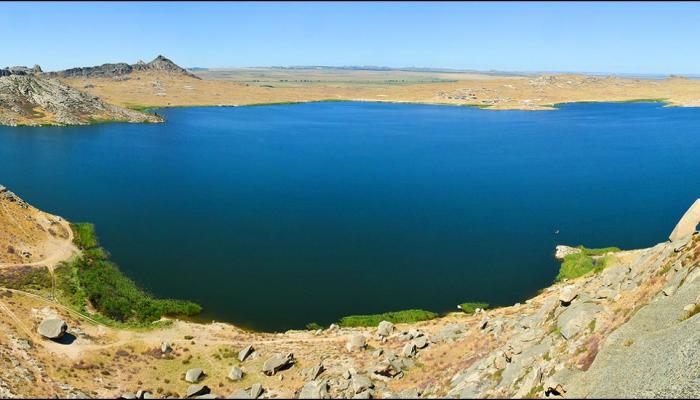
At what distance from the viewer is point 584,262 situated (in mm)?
61625

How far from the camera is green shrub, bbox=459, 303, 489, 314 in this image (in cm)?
5250

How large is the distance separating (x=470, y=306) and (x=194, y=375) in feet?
97.6

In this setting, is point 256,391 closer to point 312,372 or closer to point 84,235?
point 312,372

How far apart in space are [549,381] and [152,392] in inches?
1096

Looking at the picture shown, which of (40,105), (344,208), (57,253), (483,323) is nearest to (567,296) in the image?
(483,323)

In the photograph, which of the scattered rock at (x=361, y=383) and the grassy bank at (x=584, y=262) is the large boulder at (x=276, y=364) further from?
the grassy bank at (x=584, y=262)

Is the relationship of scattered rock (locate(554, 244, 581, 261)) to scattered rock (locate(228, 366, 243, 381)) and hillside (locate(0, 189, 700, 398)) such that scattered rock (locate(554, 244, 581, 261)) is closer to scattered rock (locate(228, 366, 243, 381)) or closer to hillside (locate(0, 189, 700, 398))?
hillside (locate(0, 189, 700, 398))

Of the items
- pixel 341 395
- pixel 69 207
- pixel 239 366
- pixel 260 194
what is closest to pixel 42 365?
pixel 239 366

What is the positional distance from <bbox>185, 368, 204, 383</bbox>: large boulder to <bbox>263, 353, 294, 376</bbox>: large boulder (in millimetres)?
5074

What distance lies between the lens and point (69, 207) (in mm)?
84125

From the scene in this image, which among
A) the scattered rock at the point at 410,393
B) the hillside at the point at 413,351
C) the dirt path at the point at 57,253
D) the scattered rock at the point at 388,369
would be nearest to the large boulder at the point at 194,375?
the hillside at the point at 413,351

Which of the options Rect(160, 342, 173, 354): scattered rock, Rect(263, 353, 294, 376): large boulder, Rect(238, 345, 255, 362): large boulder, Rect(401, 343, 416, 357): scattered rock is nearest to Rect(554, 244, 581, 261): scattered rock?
Rect(401, 343, 416, 357): scattered rock

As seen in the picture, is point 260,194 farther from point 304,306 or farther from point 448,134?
point 448,134

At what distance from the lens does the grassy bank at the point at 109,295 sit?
5081cm
